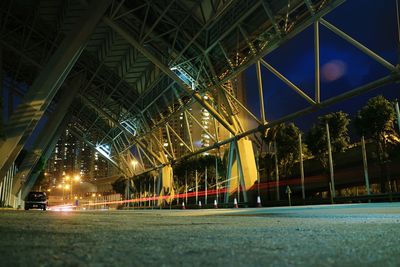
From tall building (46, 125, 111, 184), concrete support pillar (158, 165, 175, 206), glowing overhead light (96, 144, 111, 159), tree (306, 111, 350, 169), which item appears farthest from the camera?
tall building (46, 125, 111, 184)

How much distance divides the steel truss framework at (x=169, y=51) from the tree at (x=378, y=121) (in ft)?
30.6

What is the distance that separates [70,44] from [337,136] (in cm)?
2319

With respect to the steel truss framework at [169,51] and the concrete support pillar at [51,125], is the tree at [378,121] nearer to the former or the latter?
the steel truss framework at [169,51]

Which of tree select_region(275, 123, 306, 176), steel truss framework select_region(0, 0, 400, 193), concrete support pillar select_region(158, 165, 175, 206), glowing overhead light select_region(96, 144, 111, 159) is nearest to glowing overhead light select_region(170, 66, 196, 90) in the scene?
steel truss framework select_region(0, 0, 400, 193)

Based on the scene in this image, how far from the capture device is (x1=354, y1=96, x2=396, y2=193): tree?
28.8 meters

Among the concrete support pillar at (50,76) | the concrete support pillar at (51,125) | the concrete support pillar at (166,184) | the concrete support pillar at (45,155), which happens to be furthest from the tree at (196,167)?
the concrete support pillar at (50,76)

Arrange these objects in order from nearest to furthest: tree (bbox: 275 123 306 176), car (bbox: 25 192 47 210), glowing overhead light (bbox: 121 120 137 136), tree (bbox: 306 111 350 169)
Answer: car (bbox: 25 192 47 210), tree (bbox: 306 111 350 169), tree (bbox: 275 123 306 176), glowing overhead light (bbox: 121 120 137 136)

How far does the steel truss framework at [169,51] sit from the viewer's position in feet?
62.5

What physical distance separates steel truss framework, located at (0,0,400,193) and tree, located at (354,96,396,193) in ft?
30.6

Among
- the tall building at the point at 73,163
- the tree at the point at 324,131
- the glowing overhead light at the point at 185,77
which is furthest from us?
the tall building at the point at 73,163

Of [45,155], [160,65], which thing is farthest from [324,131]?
[45,155]

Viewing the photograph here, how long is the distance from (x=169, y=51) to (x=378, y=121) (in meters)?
15.5

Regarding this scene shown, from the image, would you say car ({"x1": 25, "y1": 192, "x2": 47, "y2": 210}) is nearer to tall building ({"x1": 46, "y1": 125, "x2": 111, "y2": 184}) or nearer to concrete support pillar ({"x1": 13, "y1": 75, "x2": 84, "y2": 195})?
concrete support pillar ({"x1": 13, "y1": 75, "x2": 84, "y2": 195})

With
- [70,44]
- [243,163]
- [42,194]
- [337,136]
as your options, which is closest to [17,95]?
[42,194]
